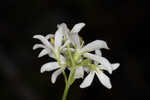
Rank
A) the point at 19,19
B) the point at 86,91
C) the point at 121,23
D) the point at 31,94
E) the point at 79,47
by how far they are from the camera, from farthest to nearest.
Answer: the point at 121,23, the point at 19,19, the point at 86,91, the point at 31,94, the point at 79,47

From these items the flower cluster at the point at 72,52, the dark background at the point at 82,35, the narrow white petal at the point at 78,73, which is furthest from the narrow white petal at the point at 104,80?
the dark background at the point at 82,35

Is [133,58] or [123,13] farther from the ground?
[123,13]

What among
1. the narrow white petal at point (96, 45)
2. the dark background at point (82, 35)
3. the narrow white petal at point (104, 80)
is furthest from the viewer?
the dark background at point (82, 35)

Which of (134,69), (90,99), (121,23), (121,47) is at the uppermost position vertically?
(121,23)

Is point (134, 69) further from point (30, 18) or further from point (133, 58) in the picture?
point (30, 18)

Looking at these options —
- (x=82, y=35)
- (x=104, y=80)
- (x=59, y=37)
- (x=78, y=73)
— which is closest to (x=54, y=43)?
(x=59, y=37)

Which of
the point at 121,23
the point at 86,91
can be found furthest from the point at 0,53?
the point at 121,23

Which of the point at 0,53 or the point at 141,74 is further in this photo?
the point at 141,74

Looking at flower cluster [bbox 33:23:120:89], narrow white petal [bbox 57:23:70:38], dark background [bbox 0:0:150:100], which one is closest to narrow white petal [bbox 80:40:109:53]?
flower cluster [bbox 33:23:120:89]

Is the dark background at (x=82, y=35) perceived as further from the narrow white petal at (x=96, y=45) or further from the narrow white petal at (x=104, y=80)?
the narrow white petal at (x=96, y=45)
